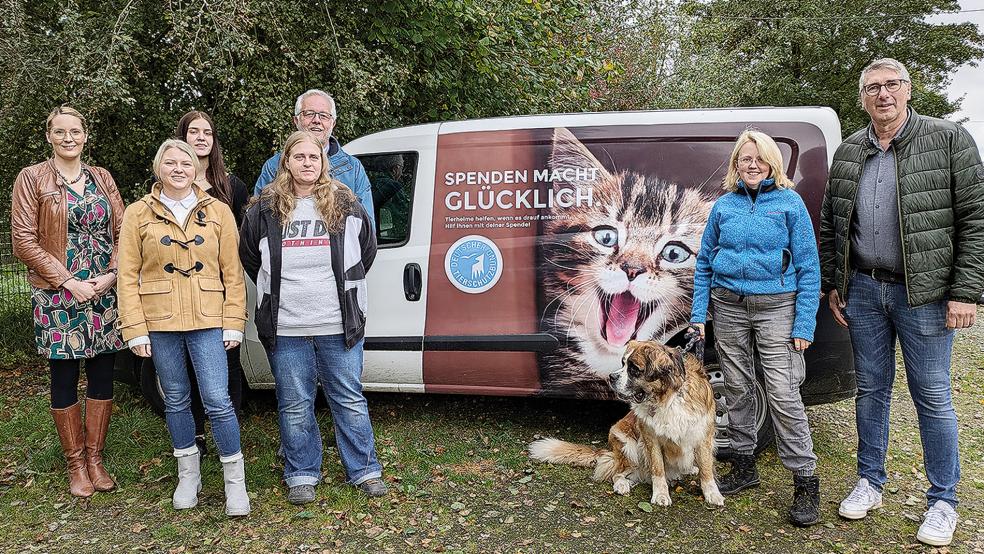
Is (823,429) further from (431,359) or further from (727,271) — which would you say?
(431,359)

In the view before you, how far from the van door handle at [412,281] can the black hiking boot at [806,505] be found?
→ 2356mm

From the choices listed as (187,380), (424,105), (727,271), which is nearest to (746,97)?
(424,105)

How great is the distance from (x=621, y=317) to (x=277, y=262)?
6.47ft

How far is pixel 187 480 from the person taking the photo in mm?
3529

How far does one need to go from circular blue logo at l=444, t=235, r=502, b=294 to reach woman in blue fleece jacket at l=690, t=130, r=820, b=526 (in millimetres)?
1204

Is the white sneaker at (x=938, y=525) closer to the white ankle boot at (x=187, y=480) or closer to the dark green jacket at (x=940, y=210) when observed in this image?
the dark green jacket at (x=940, y=210)

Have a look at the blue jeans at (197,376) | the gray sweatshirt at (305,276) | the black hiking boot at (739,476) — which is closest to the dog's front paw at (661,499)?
the black hiking boot at (739,476)

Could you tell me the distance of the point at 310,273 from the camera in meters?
3.32

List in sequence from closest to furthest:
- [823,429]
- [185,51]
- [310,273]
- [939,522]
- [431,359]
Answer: [939,522], [310,273], [431,359], [823,429], [185,51]

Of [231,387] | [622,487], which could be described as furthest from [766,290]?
[231,387]

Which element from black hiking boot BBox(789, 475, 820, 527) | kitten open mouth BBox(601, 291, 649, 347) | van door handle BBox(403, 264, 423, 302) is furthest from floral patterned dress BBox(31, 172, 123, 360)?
black hiking boot BBox(789, 475, 820, 527)

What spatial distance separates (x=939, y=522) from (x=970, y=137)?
179 cm

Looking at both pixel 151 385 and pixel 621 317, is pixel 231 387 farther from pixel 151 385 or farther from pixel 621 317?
pixel 621 317

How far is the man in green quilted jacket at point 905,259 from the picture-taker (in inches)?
115
